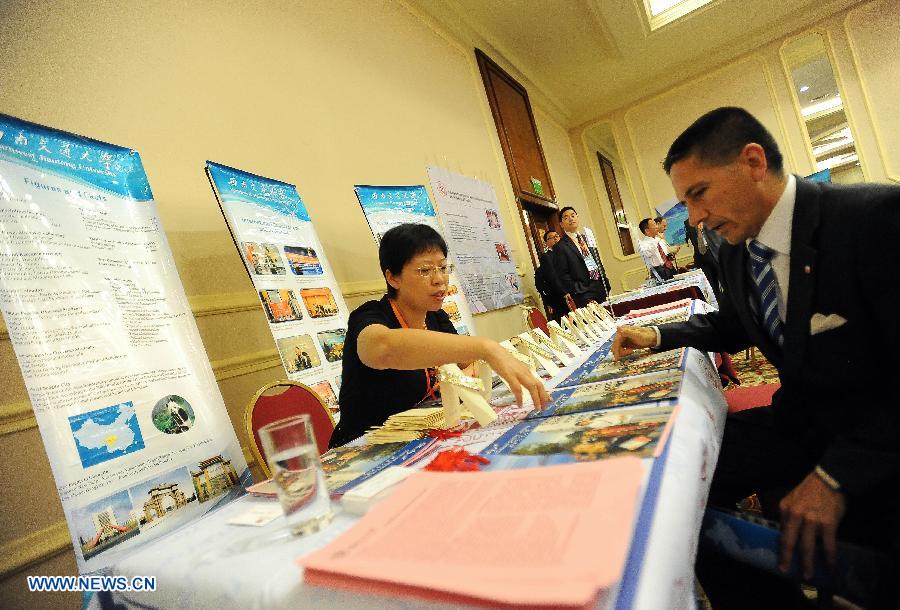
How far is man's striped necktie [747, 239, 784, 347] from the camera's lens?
1047 millimetres

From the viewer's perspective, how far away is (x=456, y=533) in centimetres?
49

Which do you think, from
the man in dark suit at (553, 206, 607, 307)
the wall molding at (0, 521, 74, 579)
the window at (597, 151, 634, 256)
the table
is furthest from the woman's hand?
the window at (597, 151, 634, 256)

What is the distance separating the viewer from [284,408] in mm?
1762

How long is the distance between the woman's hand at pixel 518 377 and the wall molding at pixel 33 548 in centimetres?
161

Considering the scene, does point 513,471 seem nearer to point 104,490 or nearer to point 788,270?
point 788,270

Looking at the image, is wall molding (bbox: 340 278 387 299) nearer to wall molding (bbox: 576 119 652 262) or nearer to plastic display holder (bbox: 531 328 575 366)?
plastic display holder (bbox: 531 328 575 366)

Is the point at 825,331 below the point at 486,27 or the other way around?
below

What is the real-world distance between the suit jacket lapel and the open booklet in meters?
0.63

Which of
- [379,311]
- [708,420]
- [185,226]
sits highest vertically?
[185,226]

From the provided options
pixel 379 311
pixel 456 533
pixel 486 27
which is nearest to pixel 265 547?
pixel 456 533

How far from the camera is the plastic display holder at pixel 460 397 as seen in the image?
1.01 metres

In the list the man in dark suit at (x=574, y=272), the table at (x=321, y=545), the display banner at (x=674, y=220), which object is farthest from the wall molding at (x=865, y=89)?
the table at (x=321, y=545)

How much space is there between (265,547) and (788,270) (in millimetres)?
1120

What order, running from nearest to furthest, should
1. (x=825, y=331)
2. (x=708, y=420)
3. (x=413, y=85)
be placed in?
(x=708, y=420)
(x=825, y=331)
(x=413, y=85)
